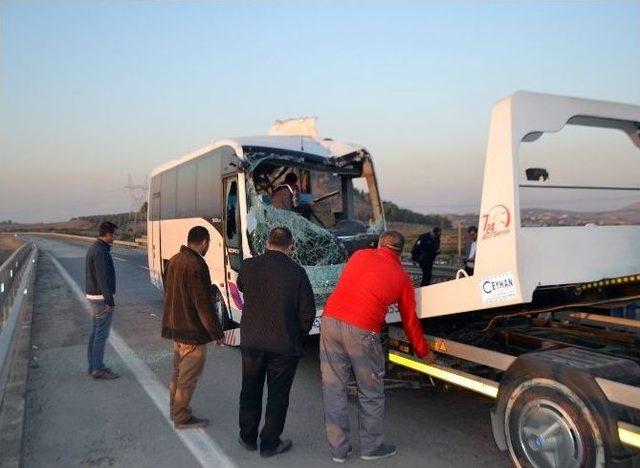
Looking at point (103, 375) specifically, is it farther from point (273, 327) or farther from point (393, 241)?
point (393, 241)

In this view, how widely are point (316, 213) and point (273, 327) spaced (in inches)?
190

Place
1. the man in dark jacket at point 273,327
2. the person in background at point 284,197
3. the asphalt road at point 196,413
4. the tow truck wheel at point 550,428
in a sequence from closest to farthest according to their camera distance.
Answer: the tow truck wheel at point 550,428
the man in dark jacket at point 273,327
the asphalt road at point 196,413
the person in background at point 284,197

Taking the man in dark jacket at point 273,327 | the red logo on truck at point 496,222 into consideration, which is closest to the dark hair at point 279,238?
the man in dark jacket at point 273,327

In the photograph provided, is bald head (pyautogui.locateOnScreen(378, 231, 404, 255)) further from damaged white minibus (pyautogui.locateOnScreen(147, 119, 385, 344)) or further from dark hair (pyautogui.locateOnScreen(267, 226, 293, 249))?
damaged white minibus (pyautogui.locateOnScreen(147, 119, 385, 344))

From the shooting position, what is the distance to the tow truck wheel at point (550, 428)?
3357 millimetres

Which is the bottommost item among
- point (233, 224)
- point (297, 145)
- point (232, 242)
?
point (232, 242)

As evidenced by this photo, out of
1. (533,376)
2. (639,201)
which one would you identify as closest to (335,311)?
(533,376)

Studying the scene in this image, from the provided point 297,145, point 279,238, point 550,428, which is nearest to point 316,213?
point 297,145

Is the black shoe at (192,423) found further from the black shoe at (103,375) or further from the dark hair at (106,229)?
the dark hair at (106,229)

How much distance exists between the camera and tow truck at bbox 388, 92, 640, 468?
3.37 m

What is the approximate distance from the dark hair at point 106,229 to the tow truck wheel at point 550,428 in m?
5.02

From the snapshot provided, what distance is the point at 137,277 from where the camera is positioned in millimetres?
20047

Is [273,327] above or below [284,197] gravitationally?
below

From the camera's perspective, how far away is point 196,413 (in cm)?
567
